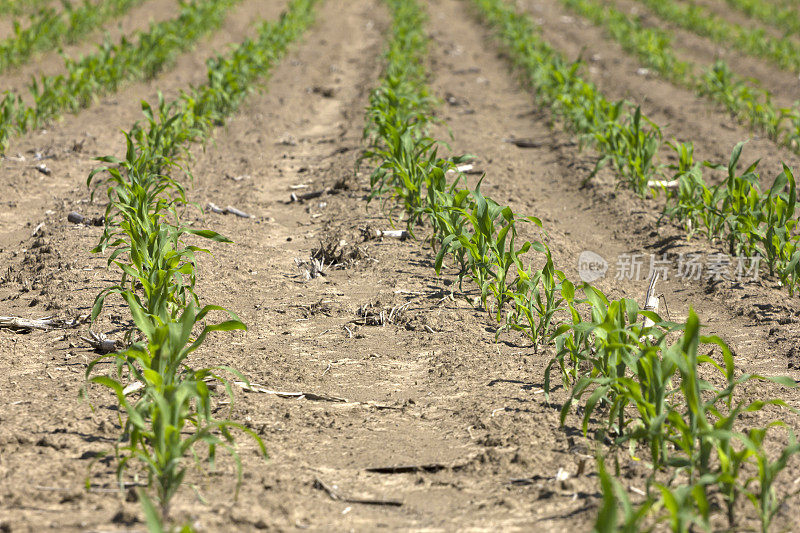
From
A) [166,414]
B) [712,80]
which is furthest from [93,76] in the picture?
[166,414]

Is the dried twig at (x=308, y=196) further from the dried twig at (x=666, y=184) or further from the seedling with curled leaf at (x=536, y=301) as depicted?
the seedling with curled leaf at (x=536, y=301)

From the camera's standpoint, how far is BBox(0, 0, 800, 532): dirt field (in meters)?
2.60

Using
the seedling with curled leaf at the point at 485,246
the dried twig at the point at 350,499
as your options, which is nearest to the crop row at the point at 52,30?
the seedling with curled leaf at the point at 485,246

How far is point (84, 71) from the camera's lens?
29.6 ft

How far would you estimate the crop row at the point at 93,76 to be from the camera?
7.64 metres

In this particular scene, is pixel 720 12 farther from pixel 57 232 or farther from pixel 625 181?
pixel 57 232

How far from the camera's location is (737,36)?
666 inches

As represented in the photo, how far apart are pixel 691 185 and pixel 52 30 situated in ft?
38.2

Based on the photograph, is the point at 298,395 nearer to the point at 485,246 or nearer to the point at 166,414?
the point at 166,414

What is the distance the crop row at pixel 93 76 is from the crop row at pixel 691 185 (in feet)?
18.2

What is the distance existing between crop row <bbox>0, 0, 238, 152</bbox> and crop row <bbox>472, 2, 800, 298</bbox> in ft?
18.2

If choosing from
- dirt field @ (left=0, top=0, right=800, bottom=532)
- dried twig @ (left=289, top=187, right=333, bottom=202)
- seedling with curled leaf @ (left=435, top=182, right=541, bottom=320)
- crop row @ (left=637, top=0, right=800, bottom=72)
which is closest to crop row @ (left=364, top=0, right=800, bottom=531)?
seedling with curled leaf @ (left=435, top=182, right=541, bottom=320)

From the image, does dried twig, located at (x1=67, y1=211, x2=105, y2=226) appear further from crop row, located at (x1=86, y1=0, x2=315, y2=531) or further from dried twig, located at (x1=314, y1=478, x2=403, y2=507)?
dried twig, located at (x1=314, y1=478, x2=403, y2=507)

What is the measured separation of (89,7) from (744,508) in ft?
49.8
